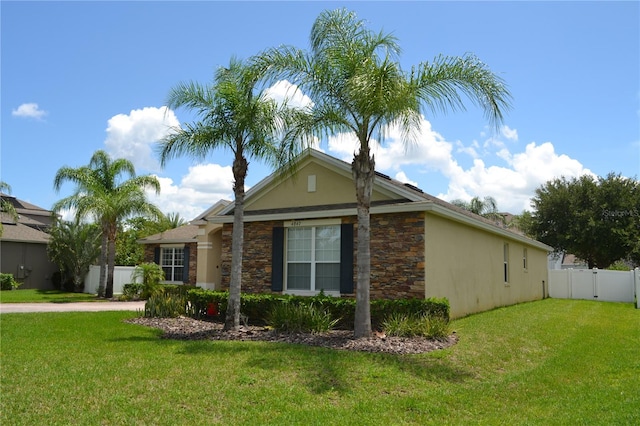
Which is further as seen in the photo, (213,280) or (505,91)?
(213,280)

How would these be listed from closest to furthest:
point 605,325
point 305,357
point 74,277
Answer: point 305,357 < point 605,325 < point 74,277

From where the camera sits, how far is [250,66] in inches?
465

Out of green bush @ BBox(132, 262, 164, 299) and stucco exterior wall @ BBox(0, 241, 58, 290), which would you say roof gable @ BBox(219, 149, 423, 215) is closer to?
green bush @ BBox(132, 262, 164, 299)

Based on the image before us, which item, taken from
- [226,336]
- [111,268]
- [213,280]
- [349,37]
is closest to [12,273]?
[111,268]

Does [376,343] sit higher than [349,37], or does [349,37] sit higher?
[349,37]

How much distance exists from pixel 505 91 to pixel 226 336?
8.09 meters

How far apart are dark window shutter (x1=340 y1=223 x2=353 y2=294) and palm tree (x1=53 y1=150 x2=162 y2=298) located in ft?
43.2

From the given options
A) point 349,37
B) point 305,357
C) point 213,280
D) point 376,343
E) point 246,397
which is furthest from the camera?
point 213,280

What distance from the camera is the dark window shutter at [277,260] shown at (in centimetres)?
1576

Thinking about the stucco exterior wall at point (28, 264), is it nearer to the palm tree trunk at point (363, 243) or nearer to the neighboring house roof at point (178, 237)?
the neighboring house roof at point (178, 237)

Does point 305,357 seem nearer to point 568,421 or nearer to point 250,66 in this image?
point 568,421

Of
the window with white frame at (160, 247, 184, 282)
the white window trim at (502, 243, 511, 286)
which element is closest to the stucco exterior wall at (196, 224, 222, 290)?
the window with white frame at (160, 247, 184, 282)

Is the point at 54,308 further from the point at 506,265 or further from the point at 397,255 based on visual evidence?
the point at 506,265

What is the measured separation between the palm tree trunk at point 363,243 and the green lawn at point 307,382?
154 cm
